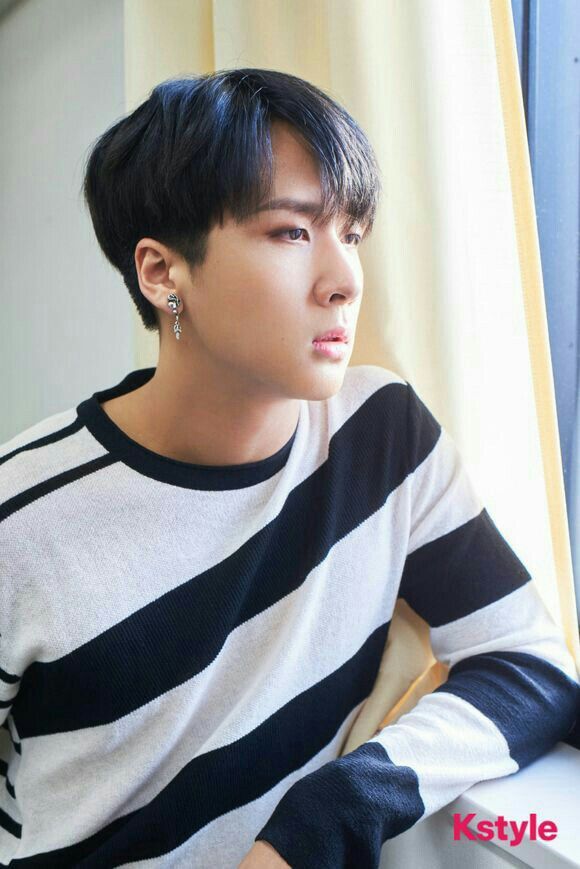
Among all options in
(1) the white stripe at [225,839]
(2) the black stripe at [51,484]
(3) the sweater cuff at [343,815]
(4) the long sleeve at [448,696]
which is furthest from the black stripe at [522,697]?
(2) the black stripe at [51,484]

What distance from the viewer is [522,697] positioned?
3.14ft

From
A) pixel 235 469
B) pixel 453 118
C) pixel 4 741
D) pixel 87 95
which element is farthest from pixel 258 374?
pixel 87 95

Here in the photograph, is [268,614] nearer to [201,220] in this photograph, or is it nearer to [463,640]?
[463,640]

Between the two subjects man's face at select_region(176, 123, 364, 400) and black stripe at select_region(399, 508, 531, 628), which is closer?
man's face at select_region(176, 123, 364, 400)

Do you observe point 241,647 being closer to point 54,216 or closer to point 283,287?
point 283,287

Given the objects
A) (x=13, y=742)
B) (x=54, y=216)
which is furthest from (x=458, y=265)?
(x=54, y=216)

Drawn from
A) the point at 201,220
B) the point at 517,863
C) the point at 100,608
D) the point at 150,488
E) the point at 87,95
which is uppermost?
the point at 87,95

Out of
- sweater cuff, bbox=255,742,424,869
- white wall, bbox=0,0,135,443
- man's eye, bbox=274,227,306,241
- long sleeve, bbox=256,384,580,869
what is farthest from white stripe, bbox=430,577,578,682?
white wall, bbox=0,0,135,443

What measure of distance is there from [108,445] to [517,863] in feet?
2.01

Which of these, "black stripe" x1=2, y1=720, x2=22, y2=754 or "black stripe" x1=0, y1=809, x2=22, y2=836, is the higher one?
"black stripe" x1=2, y1=720, x2=22, y2=754

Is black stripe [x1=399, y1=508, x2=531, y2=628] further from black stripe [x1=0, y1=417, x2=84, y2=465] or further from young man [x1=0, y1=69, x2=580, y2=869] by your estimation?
black stripe [x1=0, y1=417, x2=84, y2=465]

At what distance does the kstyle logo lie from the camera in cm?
85

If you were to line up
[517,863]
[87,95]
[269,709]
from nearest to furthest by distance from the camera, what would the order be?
[517,863], [269,709], [87,95]

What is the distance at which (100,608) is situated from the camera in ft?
3.00
